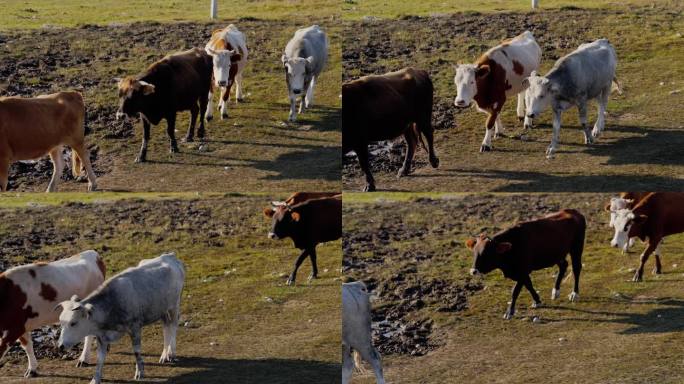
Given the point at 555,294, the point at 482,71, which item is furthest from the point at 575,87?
the point at 555,294

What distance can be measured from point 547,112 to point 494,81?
108 centimetres

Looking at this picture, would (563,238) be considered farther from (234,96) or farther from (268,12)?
(268,12)

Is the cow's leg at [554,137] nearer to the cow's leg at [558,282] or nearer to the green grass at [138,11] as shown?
the cow's leg at [558,282]

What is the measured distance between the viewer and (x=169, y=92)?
19500 mm

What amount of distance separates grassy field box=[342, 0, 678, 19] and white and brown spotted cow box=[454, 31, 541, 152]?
430 centimetres

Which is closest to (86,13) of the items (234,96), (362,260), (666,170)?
(234,96)

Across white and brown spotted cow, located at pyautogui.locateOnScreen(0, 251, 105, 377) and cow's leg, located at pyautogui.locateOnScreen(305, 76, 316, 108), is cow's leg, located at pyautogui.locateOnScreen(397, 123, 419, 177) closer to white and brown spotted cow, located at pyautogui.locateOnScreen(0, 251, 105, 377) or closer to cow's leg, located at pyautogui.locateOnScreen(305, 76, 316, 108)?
cow's leg, located at pyautogui.locateOnScreen(305, 76, 316, 108)

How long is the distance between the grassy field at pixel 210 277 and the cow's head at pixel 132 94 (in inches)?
45.9

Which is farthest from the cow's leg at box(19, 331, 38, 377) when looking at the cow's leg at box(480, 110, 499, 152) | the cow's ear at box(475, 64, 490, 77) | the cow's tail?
the cow's tail

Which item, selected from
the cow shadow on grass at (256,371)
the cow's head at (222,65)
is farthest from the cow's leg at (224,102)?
the cow shadow on grass at (256,371)

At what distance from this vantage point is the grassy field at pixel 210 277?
1778 cm

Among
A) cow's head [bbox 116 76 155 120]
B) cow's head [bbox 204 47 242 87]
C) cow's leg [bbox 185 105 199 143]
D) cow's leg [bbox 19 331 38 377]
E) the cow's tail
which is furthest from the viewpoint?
the cow's tail

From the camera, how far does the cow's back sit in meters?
17.7

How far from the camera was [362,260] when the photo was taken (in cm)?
2130
